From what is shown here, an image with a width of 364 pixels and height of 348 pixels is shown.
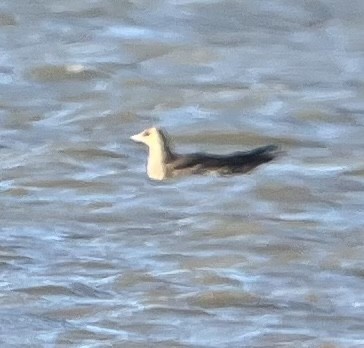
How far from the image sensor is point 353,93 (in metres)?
10.1

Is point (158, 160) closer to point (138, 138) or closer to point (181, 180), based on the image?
point (181, 180)

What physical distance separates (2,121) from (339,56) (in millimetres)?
2180

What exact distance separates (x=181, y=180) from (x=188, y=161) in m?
0.12

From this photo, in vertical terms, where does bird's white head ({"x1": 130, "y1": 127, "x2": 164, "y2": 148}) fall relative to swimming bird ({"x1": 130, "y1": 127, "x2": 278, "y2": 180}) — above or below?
above

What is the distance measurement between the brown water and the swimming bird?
49mm

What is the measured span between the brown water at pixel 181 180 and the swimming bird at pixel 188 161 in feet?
0.16

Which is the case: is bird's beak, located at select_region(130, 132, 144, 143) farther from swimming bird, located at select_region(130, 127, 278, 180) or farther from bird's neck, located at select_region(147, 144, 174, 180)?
bird's neck, located at select_region(147, 144, 174, 180)

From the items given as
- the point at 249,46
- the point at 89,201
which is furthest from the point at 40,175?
the point at 249,46

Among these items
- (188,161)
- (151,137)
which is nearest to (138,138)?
(151,137)

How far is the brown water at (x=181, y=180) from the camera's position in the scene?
6902mm

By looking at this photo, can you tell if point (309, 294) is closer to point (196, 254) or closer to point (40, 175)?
point (196, 254)

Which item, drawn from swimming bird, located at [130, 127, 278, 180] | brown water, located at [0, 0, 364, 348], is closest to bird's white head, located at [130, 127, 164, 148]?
swimming bird, located at [130, 127, 278, 180]

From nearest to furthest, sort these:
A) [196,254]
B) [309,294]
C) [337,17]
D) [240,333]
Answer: [240,333] < [309,294] < [196,254] < [337,17]

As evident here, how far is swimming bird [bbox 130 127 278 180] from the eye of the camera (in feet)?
28.5
